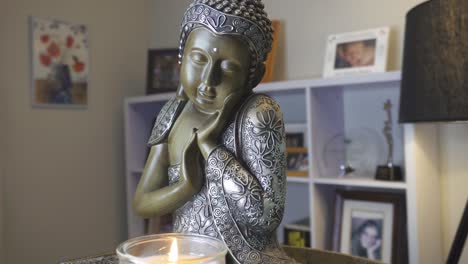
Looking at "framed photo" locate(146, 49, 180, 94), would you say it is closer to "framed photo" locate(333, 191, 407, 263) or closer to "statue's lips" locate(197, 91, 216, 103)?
"framed photo" locate(333, 191, 407, 263)

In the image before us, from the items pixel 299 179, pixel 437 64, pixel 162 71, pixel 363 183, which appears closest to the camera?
pixel 437 64

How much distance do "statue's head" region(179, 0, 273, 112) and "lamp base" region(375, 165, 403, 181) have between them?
2.86 ft

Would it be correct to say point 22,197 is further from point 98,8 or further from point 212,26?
point 212,26

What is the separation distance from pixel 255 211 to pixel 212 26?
0.99ft

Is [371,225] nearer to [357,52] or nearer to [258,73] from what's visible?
[357,52]

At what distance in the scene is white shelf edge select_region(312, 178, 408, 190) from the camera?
1337 mm

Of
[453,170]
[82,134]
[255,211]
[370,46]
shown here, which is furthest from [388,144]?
[82,134]

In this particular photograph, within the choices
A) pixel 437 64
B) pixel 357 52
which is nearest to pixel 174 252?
pixel 437 64

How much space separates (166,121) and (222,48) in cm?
17

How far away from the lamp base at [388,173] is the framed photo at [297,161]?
0.26 metres

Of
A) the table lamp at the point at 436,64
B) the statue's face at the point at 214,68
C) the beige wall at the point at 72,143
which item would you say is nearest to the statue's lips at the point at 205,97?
the statue's face at the point at 214,68

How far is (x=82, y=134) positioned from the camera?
85.0 inches

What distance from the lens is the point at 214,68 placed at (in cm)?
71

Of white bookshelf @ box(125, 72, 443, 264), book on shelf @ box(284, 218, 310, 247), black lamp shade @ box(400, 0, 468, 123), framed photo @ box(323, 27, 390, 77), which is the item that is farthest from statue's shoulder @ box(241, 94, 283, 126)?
book on shelf @ box(284, 218, 310, 247)
